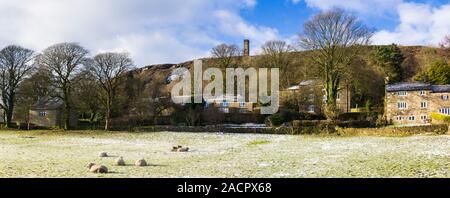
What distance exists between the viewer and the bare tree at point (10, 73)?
242ft

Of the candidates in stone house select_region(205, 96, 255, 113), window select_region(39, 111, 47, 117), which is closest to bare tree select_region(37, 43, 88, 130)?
window select_region(39, 111, 47, 117)

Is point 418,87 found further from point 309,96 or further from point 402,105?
point 309,96

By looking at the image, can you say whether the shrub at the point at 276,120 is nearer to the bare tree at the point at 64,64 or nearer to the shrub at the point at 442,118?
the shrub at the point at 442,118

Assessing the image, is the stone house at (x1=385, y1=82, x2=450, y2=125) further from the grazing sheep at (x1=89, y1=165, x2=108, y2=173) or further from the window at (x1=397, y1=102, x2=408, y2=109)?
the grazing sheep at (x1=89, y1=165, x2=108, y2=173)

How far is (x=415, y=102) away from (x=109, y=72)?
4565 cm

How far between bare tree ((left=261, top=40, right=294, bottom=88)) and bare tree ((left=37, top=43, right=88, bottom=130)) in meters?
36.5

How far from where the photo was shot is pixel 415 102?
69.9 metres

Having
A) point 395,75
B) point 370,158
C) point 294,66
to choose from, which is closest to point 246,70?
point 294,66

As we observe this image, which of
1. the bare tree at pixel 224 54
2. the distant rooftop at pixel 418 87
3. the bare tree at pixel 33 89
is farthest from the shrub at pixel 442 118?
the bare tree at pixel 33 89

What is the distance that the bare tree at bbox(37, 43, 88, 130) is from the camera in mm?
68875

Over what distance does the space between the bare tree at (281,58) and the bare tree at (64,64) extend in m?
36.5
